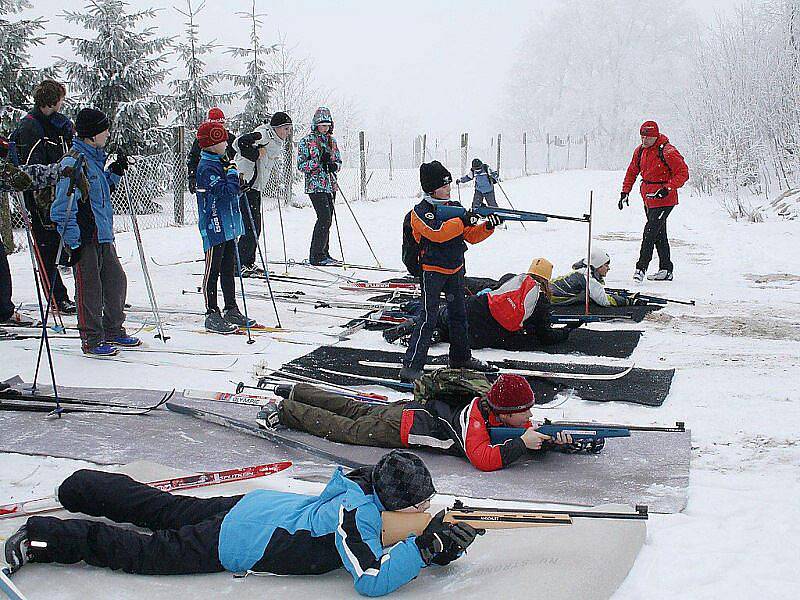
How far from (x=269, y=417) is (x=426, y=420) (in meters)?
0.91

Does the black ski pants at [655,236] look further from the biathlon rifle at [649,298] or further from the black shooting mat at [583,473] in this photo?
the black shooting mat at [583,473]

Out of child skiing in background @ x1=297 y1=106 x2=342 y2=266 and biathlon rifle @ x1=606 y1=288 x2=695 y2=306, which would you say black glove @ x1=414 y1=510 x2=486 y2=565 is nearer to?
biathlon rifle @ x1=606 y1=288 x2=695 y2=306

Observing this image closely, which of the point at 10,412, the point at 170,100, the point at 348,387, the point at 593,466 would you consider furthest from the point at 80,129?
the point at 170,100

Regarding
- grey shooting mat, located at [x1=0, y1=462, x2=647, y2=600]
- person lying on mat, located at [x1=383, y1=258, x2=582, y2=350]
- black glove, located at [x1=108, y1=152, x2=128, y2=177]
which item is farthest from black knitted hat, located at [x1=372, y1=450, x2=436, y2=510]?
black glove, located at [x1=108, y1=152, x2=128, y2=177]

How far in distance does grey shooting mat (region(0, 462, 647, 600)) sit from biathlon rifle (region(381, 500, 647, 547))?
0.22 feet

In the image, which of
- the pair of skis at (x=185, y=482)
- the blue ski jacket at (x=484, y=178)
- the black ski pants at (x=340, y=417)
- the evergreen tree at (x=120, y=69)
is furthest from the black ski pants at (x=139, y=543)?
the evergreen tree at (x=120, y=69)

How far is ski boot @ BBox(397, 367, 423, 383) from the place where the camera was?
17.7 ft

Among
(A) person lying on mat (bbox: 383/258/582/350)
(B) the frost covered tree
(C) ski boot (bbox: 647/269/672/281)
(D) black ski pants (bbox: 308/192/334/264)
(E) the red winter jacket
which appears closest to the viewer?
(A) person lying on mat (bbox: 383/258/582/350)

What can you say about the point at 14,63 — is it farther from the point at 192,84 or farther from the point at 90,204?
the point at 90,204

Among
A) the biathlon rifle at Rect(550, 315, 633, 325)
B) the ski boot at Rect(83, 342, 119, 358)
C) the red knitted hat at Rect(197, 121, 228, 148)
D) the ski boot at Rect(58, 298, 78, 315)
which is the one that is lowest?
the ski boot at Rect(83, 342, 119, 358)

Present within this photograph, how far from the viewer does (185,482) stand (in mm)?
3584

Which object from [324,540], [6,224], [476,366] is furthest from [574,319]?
[6,224]

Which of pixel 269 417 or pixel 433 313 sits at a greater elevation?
pixel 433 313

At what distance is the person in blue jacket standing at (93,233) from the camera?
5.68 metres
